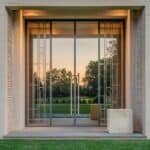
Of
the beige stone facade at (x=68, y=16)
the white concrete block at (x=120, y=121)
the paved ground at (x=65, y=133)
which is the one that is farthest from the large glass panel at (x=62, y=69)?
the white concrete block at (x=120, y=121)

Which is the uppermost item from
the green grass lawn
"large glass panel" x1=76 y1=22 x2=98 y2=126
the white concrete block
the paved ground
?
"large glass panel" x1=76 y1=22 x2=98 y2=126

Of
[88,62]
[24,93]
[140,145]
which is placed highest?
[88,62]

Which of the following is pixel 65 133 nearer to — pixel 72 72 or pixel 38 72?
pixel 72 72

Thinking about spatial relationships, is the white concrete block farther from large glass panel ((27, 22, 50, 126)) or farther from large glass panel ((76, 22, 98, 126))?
large glass panel ((27, 22, 50, 126))

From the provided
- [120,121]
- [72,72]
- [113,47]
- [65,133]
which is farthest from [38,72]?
[120,121]

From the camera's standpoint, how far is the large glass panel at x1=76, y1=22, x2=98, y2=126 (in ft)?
47.6

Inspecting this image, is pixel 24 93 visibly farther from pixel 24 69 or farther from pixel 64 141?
pixel 64 141

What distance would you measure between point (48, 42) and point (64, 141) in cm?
415

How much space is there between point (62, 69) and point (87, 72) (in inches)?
31.1

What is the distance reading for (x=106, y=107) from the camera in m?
14.6

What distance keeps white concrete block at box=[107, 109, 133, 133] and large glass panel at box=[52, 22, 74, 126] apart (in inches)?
88.5

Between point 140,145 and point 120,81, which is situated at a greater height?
point 120,81

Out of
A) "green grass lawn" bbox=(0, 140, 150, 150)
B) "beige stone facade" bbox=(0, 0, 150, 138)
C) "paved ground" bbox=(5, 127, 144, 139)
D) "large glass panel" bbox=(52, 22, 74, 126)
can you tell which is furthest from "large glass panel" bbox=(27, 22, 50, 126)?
"green grass lawn" bbox=(0, 140, 150, 150)

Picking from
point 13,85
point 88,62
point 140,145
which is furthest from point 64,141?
point 88,62
